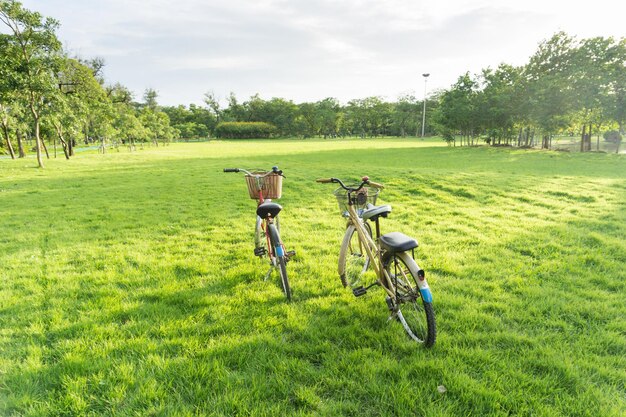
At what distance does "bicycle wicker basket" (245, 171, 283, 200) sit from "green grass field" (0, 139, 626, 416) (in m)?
1.14

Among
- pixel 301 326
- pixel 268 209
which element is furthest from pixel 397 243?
pixel 268 209

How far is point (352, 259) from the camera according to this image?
4.34 meters

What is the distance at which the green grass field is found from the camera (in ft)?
7.30

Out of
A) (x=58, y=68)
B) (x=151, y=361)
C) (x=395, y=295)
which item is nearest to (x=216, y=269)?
(x=151, y=361)

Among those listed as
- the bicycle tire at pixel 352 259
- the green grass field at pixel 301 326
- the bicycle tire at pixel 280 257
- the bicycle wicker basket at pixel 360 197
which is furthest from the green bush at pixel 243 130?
the bicycle wicker basket at pixel 360 197

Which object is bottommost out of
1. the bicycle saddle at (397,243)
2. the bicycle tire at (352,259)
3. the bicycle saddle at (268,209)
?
the bicycle tire at (352,259)

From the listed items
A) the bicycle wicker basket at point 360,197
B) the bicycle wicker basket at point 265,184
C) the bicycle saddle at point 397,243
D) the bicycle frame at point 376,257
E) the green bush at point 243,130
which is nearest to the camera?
the bicycle saddle at point 397,243

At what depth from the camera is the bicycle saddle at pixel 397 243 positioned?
103 inches

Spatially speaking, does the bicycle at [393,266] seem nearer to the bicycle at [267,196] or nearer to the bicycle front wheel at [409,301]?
the bicycle front wheel at [409,301]

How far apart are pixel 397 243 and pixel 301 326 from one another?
130 cm

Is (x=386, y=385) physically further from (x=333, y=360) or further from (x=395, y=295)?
(x=395, y=295)

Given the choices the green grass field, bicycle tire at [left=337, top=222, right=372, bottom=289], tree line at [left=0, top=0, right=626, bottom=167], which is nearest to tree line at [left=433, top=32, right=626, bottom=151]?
tree line at [left=0, top=0, right=626, bottom=167]

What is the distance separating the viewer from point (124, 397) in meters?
2.25

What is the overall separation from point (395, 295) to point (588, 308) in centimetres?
226
